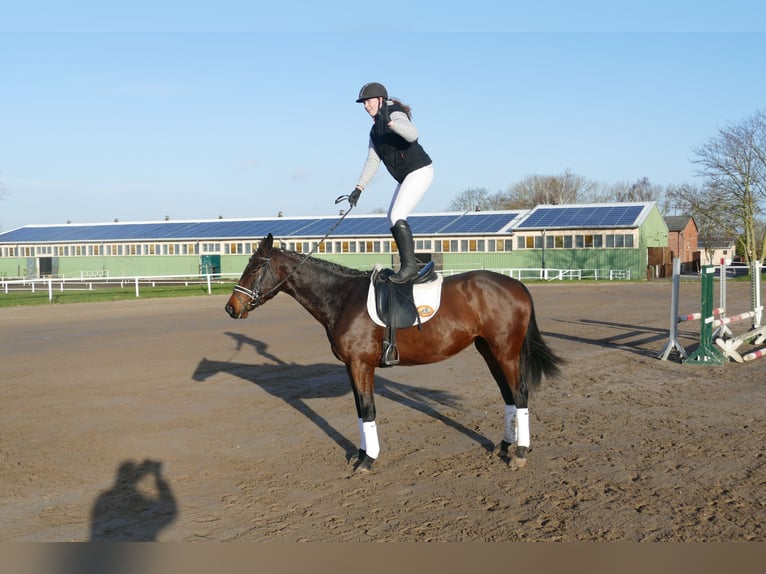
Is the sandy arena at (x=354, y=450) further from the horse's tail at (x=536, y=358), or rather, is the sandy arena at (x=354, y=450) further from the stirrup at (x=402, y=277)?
the stirrup at (x=402, y=277)

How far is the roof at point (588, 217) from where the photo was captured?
173 ft

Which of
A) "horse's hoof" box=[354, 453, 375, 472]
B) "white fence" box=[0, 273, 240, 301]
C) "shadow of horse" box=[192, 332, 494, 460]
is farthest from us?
"white fence" box=[0, 273, 240, 301]

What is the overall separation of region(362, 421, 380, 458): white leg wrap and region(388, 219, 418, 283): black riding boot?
1.42 metres

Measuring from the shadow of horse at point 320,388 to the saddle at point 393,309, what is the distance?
1193mm

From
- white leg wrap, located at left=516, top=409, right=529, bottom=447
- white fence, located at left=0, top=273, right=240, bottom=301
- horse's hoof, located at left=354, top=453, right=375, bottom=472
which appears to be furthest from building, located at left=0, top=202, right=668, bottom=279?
horse's hoof, located at left=354, top=453, right=375, bottom=472

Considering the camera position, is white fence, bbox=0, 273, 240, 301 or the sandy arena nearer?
the sandy arena

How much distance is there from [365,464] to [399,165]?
2904mm

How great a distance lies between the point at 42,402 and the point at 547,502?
751 cm

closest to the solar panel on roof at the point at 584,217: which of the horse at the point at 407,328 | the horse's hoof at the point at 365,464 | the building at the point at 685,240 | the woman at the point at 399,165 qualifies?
the building at the point at 685,240

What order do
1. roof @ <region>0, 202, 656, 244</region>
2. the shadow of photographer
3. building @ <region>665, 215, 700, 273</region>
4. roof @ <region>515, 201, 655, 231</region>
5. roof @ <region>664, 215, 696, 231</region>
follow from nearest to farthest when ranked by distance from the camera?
the shadow of photographer, roof @ <region>515, 201, 655, 231</region>, roof @ <region>0, 202, 656, 244</region>, building @ <region>665, 215, 700, 273</region>, roof @ <region>664, 215, 696, 231</region>

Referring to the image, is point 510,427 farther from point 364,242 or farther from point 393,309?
point 364,242

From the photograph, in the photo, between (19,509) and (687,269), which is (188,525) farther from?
(687,269)

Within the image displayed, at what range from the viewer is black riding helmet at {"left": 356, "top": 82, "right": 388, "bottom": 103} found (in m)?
6.60

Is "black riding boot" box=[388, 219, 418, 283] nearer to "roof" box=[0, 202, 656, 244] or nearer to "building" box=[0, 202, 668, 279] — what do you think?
"building" box=[0, 202, 668, 279]
